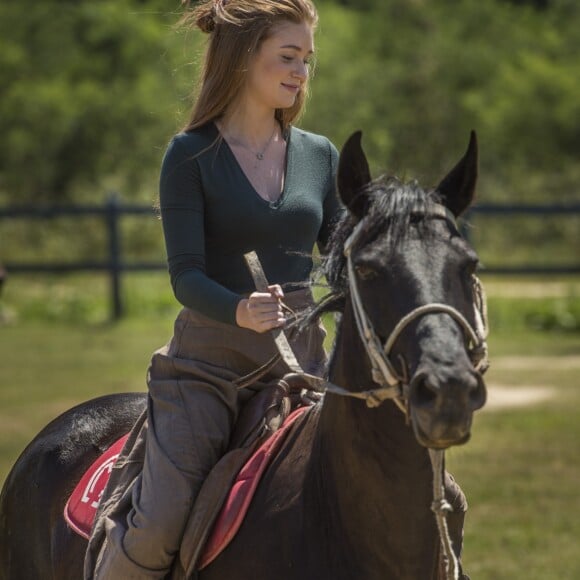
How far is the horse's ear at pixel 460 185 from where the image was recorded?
3049 mm

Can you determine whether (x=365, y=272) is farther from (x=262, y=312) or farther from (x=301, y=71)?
(x=301, y=71)

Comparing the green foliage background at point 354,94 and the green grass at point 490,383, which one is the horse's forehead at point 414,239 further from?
the green foliage background at point 354,94

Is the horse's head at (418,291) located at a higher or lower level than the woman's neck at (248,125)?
lower

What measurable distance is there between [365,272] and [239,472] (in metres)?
0.81

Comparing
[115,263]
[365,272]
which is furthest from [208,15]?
[115,263]

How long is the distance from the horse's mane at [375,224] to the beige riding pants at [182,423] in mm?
446

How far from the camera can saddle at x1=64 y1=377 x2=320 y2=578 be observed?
3.32m

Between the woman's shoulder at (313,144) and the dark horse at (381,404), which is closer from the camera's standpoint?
the dark horse at (381,404)

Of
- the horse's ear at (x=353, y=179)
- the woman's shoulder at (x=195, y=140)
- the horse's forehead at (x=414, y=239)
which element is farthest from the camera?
the woman's shoulder at (x=195, y=140)

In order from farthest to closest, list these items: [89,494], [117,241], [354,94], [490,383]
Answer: [354,94]
[117,241]
[490,383]
[89,494]

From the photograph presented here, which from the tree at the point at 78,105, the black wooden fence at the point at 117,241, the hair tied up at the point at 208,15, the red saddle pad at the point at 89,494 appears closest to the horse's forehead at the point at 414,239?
the hair tied up at the point at 208,15

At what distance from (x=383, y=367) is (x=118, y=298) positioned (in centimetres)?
1526

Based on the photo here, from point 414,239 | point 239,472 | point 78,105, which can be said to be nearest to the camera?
point 414,239

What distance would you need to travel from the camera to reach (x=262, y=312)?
3256 millimetres
